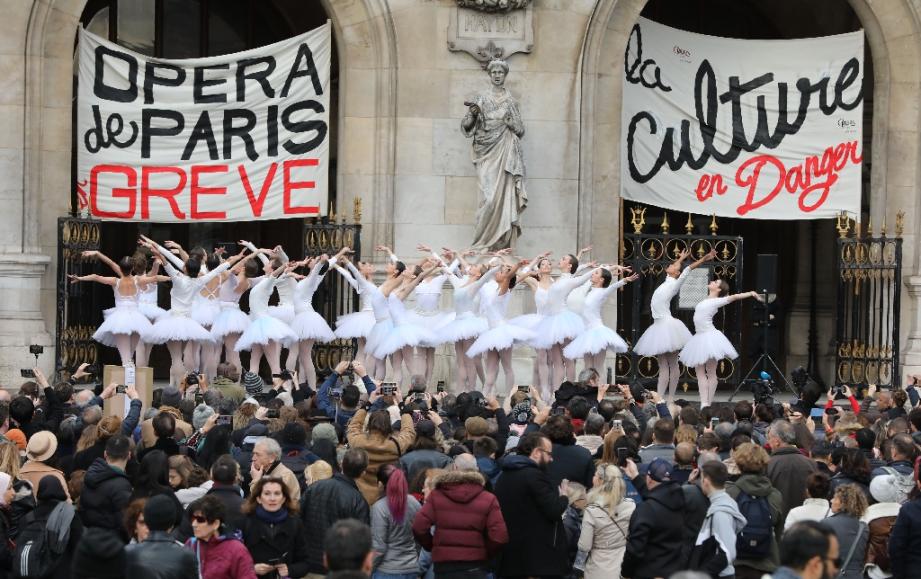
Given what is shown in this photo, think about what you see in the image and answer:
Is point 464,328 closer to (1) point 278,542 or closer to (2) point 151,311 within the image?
(2) point 151,311

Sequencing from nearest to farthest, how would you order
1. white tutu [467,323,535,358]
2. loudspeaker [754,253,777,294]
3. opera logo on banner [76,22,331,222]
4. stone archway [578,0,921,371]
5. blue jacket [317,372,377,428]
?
1. blue jacket [317,372,377,428]
2. white tutu [467,323,535,358]
3. loudspeaker [754,253,777,294]
4. opera logo on banner [76,22,331,222]
5. stone archway [578,0,921,371]

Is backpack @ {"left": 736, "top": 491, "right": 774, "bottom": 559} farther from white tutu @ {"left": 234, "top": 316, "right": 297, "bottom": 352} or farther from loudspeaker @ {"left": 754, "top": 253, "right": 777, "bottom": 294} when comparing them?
loudspeaker @ {"left": 754, "top": 253, "right": 777, "bottom": 294}

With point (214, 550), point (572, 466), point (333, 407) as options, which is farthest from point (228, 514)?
point (333, 407)

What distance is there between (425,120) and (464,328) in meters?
3.69

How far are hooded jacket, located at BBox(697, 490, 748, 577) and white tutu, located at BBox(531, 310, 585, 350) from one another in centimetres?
1033

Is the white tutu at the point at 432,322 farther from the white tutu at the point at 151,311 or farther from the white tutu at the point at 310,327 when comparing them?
the white tutu at the point at 151,311

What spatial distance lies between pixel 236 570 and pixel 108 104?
15309mm

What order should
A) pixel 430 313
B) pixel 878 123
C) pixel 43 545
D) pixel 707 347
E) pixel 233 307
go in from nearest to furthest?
pixel 43 545 < pixel 707 347 < pixel 233 307 < pixel 430 313 < pixel 878 123

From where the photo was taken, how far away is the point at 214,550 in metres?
8.49

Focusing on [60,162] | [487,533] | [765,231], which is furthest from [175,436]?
[765,231]

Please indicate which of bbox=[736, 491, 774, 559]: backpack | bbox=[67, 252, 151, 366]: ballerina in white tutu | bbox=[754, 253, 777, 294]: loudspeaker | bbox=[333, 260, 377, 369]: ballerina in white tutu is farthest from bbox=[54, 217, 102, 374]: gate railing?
bbox=[736, 491, 774, 559]: backpack

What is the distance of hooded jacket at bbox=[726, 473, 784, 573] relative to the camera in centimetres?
971

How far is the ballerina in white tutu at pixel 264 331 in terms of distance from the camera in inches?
782

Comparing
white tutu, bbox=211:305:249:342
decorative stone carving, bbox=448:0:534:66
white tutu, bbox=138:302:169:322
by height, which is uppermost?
decorative stone carving, bbox=448:0:534:66
